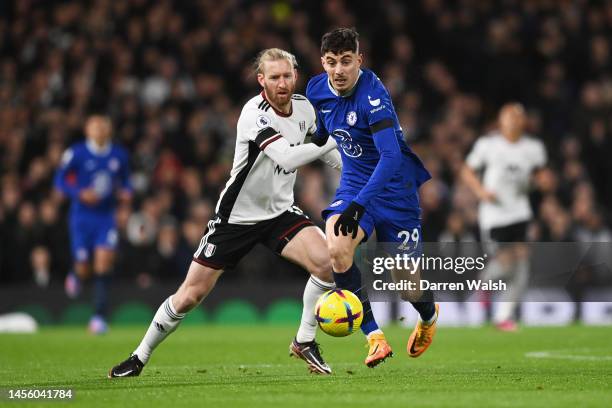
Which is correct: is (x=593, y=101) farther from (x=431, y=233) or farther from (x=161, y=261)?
(x=161, y=261)

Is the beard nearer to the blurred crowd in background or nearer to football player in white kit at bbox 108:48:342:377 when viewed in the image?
football player in white kit at bbox 108:48:342:377

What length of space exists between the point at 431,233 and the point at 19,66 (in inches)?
309

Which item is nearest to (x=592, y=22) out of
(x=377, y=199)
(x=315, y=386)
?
(x=377, y=199)

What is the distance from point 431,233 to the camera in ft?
53.5

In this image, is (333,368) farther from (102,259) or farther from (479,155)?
(102,259)

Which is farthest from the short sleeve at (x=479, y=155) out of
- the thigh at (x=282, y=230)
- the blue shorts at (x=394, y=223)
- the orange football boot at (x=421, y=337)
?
the thigh at (x=282, y=230)

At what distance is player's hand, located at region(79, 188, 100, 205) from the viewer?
14189 millimetres

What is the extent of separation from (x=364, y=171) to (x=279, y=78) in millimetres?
945

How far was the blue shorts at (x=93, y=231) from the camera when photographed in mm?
14391

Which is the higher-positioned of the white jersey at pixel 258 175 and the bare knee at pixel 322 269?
the white jersey at pixel 258 175

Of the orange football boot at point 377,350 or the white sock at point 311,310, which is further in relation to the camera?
the white sock at point 311,310

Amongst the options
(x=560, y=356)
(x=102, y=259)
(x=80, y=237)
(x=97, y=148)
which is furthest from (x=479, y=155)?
(x=80, y=237)

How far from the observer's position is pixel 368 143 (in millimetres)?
8125

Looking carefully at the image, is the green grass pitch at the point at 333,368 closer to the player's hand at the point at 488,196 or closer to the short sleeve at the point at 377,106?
the player's hand at the point at 488,196
